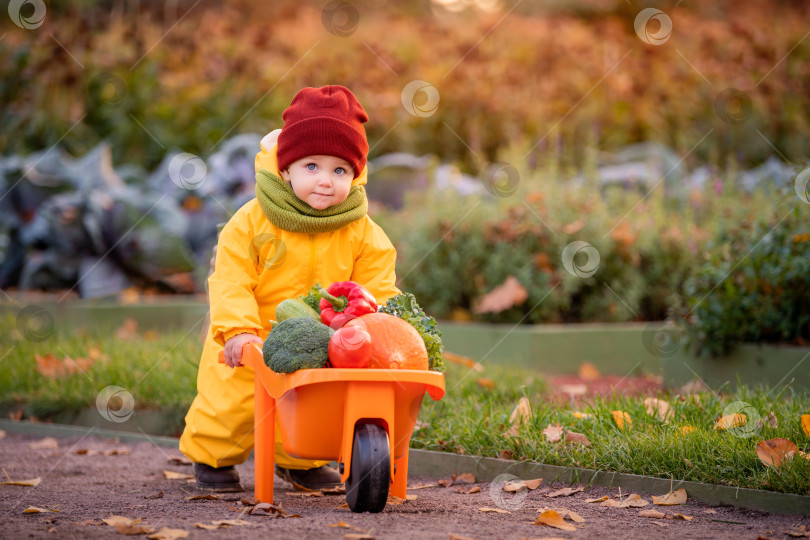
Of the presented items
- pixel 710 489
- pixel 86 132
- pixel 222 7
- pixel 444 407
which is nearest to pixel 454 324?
pixel 444 407

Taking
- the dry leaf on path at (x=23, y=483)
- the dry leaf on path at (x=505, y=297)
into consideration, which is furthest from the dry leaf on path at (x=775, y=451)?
the dry leaf on path at (x=505, y=297)

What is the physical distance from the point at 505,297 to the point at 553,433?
95.9 inches

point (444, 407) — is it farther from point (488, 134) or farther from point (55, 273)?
point (488, 134)

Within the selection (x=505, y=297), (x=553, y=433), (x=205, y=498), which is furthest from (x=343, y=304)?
(x=505, y=297)

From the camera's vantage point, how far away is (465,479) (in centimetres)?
338

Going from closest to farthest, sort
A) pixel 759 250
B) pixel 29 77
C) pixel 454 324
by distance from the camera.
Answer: pixel 759 250
pixel 454 324
pixel 29 77

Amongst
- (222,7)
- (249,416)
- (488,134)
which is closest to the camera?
(249,416)

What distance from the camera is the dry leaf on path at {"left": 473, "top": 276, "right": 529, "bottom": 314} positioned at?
5699 mm

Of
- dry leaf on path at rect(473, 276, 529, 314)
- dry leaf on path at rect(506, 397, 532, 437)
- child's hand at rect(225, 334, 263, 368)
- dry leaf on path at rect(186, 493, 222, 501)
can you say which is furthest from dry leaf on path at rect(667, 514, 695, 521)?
dry leaf on path at rect(473, 276, 529, 314)

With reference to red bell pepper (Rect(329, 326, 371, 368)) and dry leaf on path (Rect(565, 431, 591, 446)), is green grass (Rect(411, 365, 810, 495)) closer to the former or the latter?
dry leaf on path (Rect(565, 431, 591, 446))

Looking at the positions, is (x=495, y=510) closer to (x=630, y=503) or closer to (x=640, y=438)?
(x=630, y=503)

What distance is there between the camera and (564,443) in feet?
10.7

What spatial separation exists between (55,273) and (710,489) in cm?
580

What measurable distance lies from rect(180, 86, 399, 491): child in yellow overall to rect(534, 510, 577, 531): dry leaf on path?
100 cm
